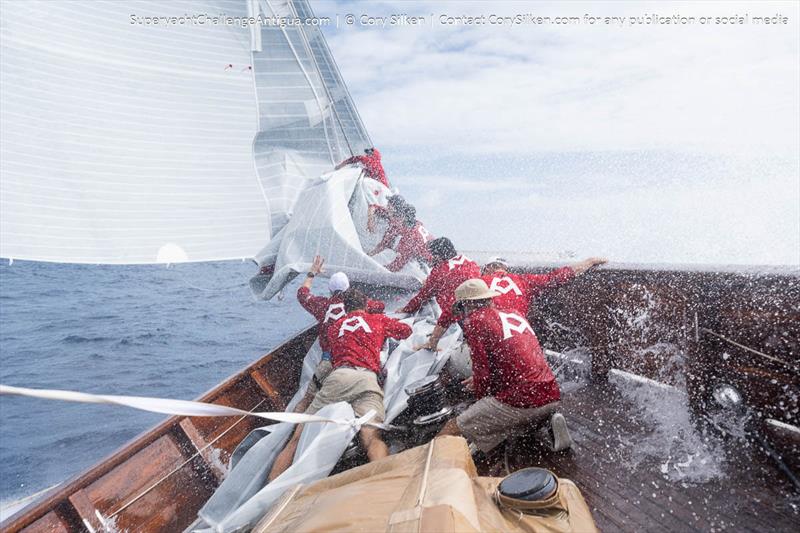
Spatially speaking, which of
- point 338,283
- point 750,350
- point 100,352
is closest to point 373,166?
point 338,283

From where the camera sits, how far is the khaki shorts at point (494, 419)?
2811 millimetres

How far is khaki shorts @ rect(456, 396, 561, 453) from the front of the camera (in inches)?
111

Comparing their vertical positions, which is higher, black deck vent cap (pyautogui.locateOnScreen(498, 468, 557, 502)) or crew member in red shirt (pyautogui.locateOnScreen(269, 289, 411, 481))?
crew member in red shirt (pyautogui.locateOnScreen(269, 289, 411, 481))

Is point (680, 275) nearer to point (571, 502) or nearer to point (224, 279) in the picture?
point (571, 502)

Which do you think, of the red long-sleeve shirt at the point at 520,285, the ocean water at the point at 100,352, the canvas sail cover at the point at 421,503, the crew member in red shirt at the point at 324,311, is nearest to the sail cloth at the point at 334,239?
the crew member in red shirt at the point at 324,311

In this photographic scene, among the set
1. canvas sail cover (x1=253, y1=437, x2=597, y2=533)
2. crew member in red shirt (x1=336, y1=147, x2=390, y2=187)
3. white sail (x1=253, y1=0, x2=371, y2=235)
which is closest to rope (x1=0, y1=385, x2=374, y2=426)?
canvas sail cover (x1=253, y1=437, x2=597, y2=533)

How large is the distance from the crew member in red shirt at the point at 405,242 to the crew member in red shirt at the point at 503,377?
2.95 m

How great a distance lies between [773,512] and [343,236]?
14.5 ft

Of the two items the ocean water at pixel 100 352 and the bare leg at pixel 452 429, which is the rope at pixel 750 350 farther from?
the ocean water at pixel 100 352

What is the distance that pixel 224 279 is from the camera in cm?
3086

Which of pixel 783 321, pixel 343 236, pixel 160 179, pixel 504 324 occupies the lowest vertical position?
pixel 783 321

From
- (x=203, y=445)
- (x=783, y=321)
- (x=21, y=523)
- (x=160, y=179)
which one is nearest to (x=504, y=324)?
(x=783, y=321)

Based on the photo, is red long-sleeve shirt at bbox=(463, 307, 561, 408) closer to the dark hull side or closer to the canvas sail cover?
the dark hull side

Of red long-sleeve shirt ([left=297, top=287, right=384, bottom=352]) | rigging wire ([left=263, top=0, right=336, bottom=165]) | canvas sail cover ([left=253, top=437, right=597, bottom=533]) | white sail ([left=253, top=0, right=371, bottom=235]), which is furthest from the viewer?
rigging wire ([left=263, top=0, right=336, bottom=165])
